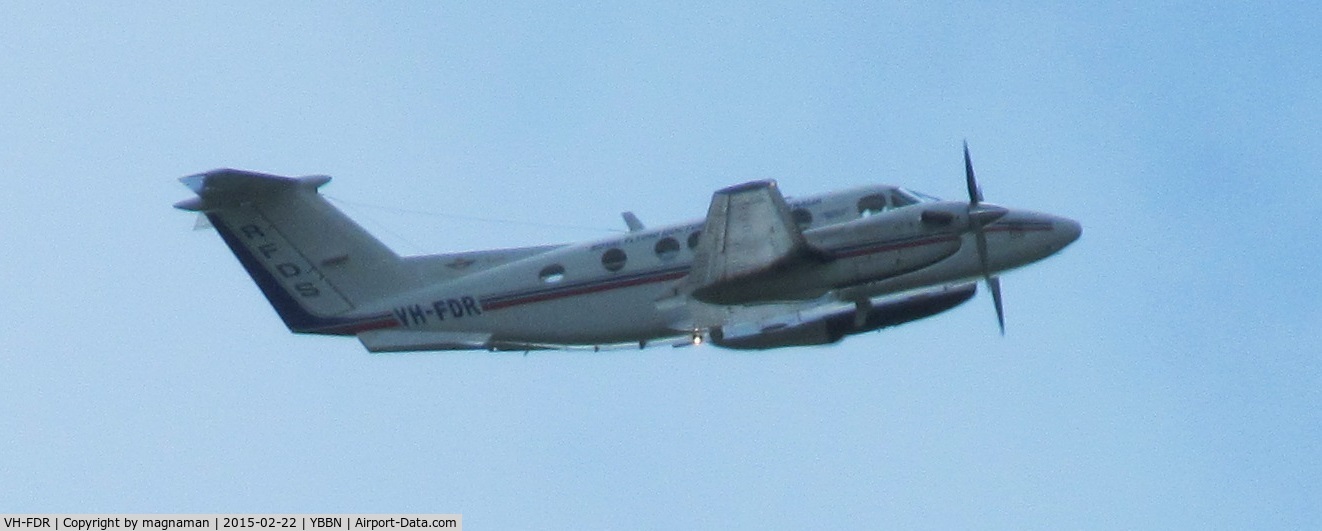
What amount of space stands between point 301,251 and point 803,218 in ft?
29.8

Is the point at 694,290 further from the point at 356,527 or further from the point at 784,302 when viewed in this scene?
the point at 356,527

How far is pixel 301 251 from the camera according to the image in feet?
130

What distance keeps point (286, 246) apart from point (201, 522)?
9.36 metres

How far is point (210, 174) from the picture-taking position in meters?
38.5

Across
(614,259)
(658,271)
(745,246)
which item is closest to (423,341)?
(614,259)

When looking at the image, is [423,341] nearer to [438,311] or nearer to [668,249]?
[438,311]

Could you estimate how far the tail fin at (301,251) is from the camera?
39.0m

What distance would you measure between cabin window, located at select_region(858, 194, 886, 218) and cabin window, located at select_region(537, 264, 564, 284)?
17.3 ft

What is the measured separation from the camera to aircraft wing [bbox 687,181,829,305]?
116ft

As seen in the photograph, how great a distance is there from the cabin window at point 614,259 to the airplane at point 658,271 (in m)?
0.02

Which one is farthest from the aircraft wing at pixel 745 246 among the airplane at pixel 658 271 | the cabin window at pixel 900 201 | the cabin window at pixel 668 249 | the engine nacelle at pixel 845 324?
the cabin window at pixel 900 201

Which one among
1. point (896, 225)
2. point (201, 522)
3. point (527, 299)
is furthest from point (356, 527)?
point (896, 225)

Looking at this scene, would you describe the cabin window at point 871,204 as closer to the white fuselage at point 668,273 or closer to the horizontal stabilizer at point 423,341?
the white fuselage at point 668,273

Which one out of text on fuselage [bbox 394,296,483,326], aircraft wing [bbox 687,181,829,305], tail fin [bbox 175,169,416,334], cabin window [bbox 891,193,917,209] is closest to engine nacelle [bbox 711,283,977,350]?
aircraft wing [bbox 687,181,829,305]
